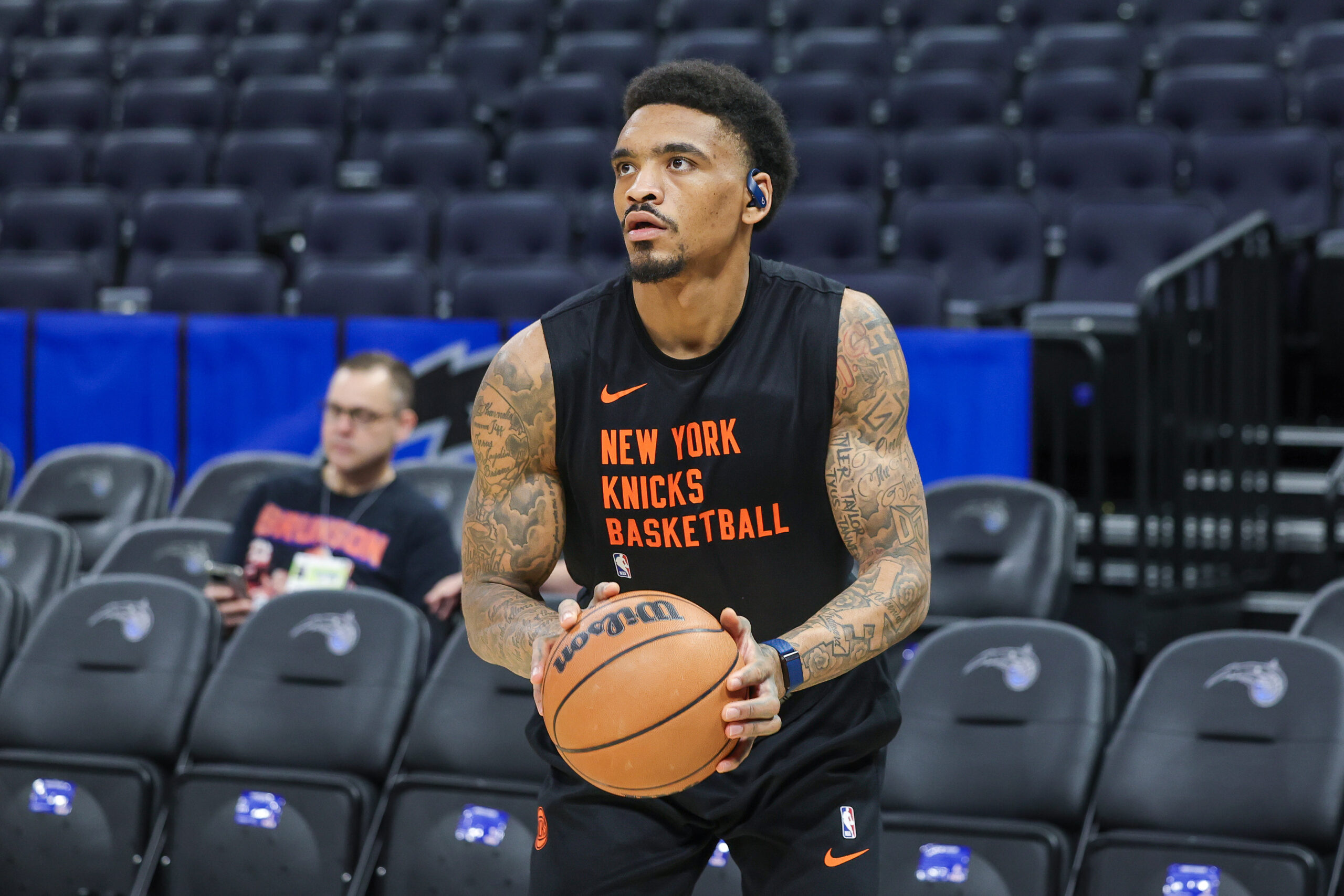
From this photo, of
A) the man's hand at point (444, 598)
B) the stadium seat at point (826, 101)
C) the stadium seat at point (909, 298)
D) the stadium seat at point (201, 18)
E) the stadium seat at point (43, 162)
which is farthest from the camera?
the stadium seat at point (201, 18)

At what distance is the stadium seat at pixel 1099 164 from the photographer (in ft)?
25.9

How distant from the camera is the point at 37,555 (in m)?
5.37

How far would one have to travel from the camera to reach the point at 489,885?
3807 millimetres

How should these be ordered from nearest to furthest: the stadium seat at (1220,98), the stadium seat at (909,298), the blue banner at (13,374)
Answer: the stadium seat at (909,298)
the blue banner at (13,374)
the stadium seat at (1220,98)

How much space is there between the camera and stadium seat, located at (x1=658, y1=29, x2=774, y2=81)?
935cm

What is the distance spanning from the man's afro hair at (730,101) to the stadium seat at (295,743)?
1972 millimetres

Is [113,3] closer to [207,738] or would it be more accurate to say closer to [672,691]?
[207,738]

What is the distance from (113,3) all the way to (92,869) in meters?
9.57

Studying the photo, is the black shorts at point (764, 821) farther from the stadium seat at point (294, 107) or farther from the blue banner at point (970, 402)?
the stadium seat at point (294, 107)

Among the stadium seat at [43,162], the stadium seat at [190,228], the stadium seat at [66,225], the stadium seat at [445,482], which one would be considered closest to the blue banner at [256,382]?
the stadium seat at [445,482]

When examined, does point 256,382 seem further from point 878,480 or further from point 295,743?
point 878,480

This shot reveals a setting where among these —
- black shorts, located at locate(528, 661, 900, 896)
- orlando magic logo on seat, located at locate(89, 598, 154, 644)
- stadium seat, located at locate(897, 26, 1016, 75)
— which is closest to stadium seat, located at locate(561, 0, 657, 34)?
stadium seat, located at locate(897, 26, 1016, 75)

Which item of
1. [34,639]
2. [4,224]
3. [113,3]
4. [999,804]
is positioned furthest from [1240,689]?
Result: [113,3]

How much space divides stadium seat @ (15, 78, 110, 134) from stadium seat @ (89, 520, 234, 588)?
20.0 feet
